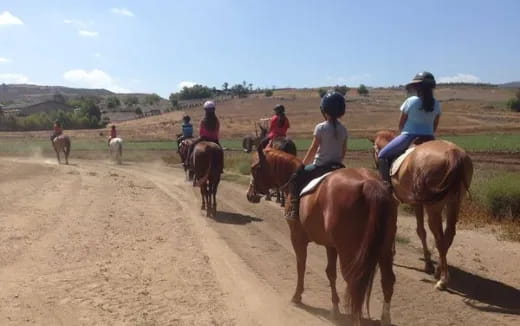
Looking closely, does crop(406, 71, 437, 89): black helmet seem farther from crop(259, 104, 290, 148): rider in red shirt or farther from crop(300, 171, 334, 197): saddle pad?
crop(259, 104, 290, 148): rider in red shirt

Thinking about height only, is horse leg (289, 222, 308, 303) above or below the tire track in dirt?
above

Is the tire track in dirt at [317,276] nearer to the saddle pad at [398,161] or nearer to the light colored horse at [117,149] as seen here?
the saddle pad at [398,161]

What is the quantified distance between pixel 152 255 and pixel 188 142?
8390 mm

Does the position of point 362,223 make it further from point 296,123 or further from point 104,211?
point 296,123

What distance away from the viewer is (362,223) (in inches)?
201

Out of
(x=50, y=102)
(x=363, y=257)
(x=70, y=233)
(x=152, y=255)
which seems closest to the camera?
(x=363, y=257)

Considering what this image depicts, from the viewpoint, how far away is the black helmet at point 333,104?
646cm

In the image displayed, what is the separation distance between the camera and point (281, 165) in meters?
7.14

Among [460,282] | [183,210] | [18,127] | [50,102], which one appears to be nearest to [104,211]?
[183,210]

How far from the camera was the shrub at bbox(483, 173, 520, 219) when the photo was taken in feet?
39.3

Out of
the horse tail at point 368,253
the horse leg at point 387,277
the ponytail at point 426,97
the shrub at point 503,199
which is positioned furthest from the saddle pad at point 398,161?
the shrub at point 503,199

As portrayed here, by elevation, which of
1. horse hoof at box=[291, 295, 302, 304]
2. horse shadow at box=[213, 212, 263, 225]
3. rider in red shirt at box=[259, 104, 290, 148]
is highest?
rider in red shirt at box=[259, 104, 290, 148]

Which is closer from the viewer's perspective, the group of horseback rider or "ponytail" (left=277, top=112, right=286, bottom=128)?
the group of horseback rider

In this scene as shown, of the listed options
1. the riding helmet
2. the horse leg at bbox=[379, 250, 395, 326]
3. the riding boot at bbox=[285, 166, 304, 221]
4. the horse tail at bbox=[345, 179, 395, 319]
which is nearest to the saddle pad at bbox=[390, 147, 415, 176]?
the riding boot at bbox=[285, 166, 304, 221]
